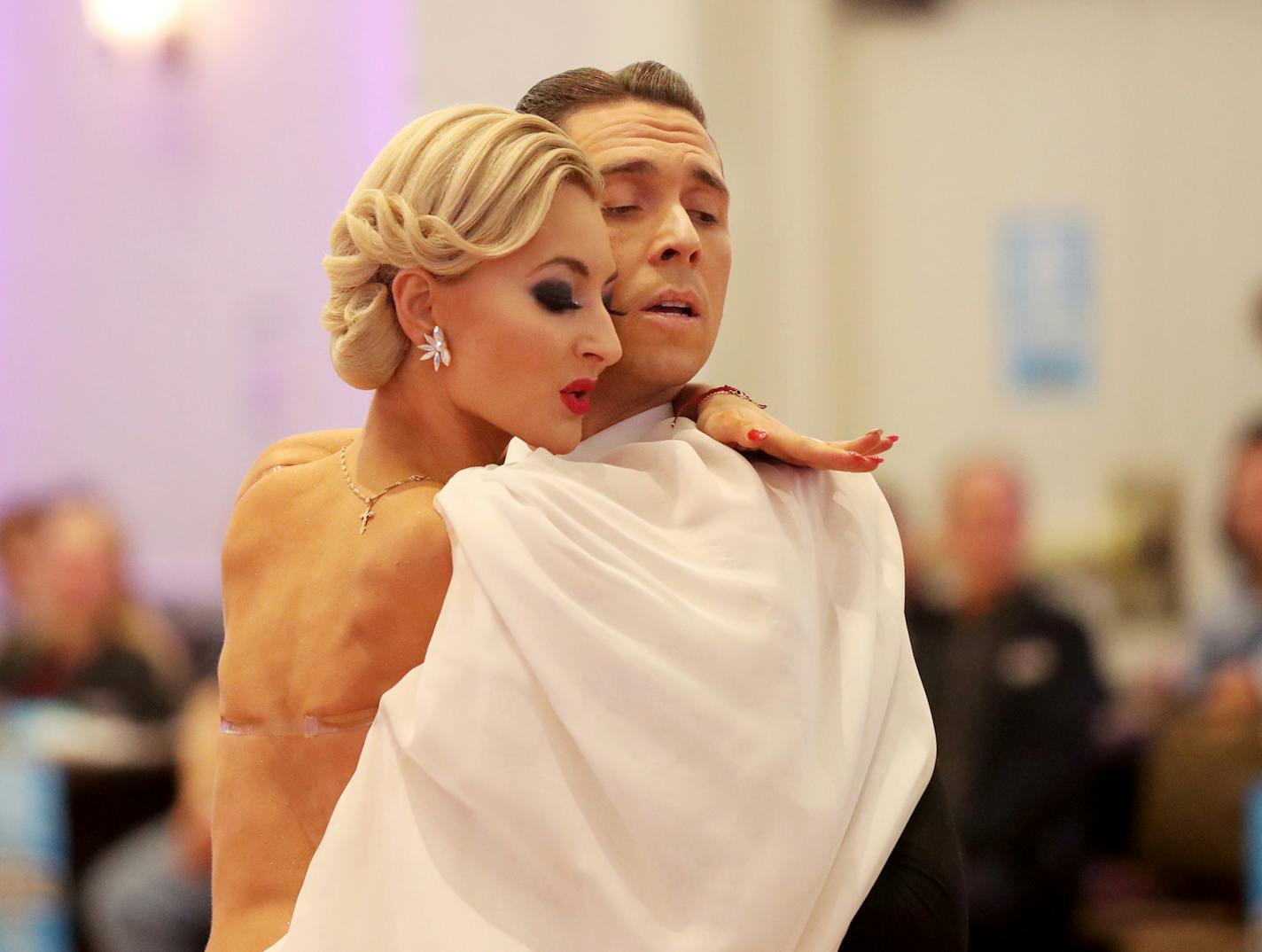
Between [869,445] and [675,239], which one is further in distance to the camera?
[675,239]

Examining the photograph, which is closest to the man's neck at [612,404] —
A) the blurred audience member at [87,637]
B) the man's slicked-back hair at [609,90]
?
the man's slicked-back hair at [609,90]

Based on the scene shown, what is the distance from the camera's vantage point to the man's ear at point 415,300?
1.80m

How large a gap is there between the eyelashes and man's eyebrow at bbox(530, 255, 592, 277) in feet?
0.06

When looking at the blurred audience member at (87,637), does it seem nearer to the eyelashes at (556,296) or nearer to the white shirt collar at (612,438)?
the white shirt collar at (612,438)

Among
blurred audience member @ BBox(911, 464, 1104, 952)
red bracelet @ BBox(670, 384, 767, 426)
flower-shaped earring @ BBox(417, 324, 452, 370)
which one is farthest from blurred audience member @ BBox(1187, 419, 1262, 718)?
flower-shaped earring @ BBox(417, 324, 452, 370)

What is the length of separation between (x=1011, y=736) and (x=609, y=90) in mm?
3626

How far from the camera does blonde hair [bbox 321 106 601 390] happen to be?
Answer: 173cm

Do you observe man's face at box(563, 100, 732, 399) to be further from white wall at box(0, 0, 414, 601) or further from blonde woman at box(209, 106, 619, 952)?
white wall at box(0, 0, 414, 601)

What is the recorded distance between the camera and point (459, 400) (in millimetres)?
1828

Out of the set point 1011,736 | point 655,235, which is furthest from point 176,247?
point 655,235

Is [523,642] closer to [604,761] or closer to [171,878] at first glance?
[604,761]

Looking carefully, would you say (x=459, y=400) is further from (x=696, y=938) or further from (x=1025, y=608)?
(x=1025, y=608)

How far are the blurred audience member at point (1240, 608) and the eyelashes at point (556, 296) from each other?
166 inches

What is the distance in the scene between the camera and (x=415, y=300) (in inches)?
71.2
